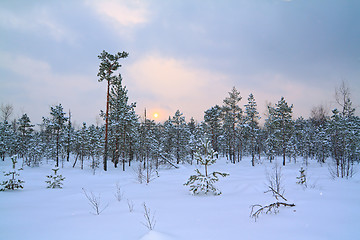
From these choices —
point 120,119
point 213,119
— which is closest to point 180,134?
point 213,119

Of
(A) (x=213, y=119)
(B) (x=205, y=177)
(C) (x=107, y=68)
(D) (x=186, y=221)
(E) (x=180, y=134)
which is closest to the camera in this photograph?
(D) (x=186, y=221)

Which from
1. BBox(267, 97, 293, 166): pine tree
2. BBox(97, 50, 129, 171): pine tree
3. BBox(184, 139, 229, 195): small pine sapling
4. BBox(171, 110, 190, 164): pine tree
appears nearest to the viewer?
BBox(184, 139, 229, 195): small pine sapling

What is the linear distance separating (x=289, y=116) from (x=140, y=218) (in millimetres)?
33478

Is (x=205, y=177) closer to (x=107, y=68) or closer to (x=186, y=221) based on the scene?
(x=186, y=221)

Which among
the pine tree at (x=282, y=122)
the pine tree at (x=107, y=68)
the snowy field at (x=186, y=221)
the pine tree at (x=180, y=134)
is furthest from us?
the pine tree at (x=180, y=134)

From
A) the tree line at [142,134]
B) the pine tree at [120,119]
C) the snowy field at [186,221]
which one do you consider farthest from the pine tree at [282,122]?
the snowy field at [186,221]

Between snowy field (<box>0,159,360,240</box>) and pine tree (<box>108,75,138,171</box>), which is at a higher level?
pine tree (<box>108,75,138,171</box>)

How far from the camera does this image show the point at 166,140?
36.4 m

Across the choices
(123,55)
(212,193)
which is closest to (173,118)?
(123,55)

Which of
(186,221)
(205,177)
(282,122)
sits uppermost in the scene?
(282,122)

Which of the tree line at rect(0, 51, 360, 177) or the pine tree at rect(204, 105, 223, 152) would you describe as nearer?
the tree line at rect(0, 51, 360, 177)

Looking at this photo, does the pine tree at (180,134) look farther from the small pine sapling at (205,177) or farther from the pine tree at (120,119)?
the small pine sapling at (205,177)

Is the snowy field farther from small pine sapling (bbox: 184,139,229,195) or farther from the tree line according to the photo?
the tree line

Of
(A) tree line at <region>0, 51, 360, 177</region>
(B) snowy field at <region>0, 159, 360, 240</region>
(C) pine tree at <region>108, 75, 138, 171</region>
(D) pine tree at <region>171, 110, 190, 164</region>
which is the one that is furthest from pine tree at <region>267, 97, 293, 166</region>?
(B) snowy field at <region>0, 159, 360, 240</region>
